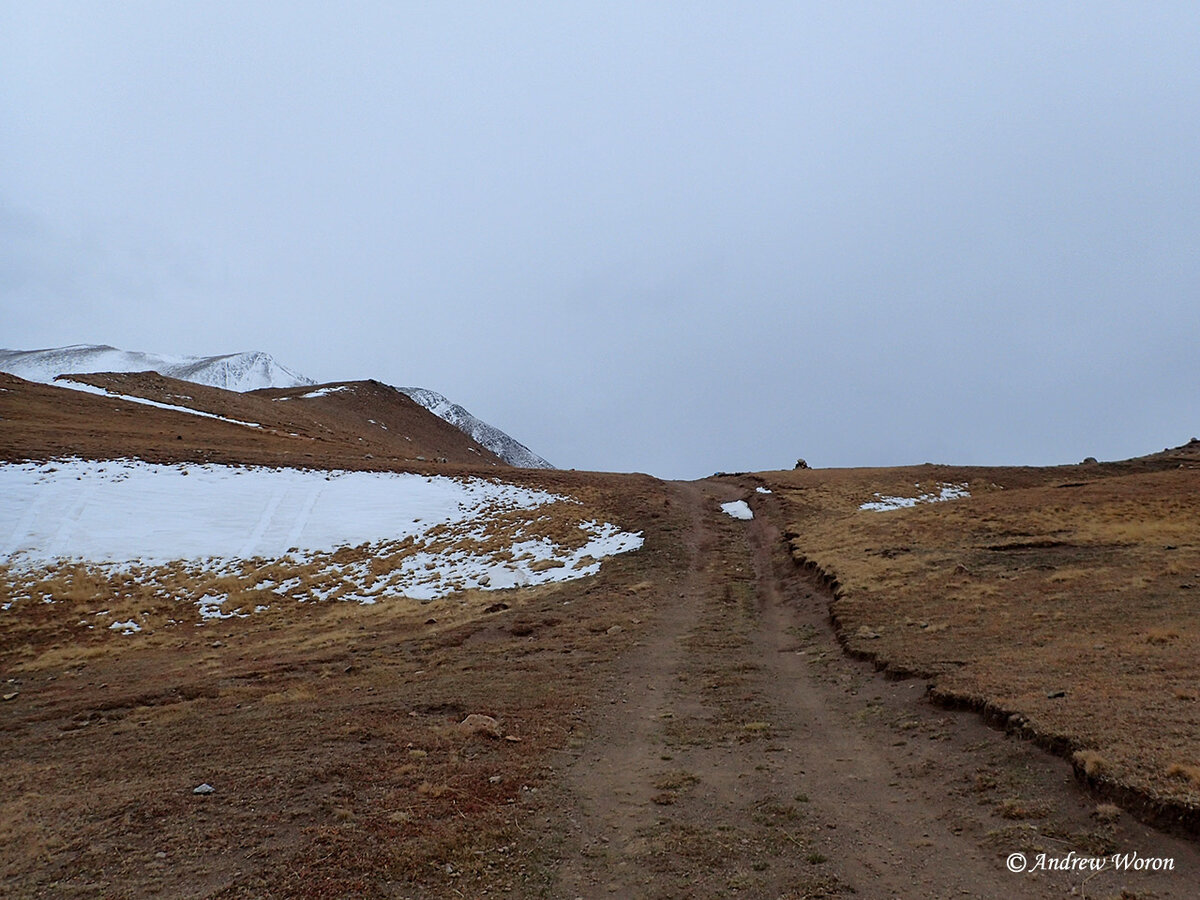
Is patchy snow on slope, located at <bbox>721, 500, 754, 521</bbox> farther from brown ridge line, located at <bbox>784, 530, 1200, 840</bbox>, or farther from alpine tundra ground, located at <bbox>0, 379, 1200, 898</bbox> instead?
brown ridge line, located at <bbox>784, 530, 1200, 840</bbox>

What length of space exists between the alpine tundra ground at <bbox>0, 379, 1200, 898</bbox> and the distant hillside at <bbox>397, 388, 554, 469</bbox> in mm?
78831

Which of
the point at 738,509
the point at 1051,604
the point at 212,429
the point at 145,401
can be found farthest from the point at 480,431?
the point at 1051,604

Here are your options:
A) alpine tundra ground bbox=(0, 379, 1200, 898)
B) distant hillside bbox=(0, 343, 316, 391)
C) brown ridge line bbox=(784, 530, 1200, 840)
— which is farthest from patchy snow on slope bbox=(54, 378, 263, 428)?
distant hillside bbox=(0, 343, 316, 391)

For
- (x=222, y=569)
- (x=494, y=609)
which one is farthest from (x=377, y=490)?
(x=494, y=609)

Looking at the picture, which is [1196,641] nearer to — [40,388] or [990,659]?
[990,659]

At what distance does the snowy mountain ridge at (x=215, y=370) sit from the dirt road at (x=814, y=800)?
292 ft

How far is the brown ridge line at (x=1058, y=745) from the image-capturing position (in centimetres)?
644

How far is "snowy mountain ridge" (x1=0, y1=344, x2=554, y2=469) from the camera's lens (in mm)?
110125

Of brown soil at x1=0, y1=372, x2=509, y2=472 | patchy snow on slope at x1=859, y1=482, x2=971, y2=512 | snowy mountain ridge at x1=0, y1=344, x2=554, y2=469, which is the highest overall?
snowy mountain ridge at x1=0, y1=344, x2=554, y2=469

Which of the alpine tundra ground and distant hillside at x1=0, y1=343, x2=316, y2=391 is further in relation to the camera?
distant hillside at x1=0, y1=343, x2=316, y2=391

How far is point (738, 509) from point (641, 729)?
1030 inches

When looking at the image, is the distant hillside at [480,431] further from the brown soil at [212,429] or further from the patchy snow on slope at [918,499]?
the patchy snow on slope at [918,499]

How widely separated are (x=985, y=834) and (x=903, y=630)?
9647 mm

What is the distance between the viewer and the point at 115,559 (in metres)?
25.6
